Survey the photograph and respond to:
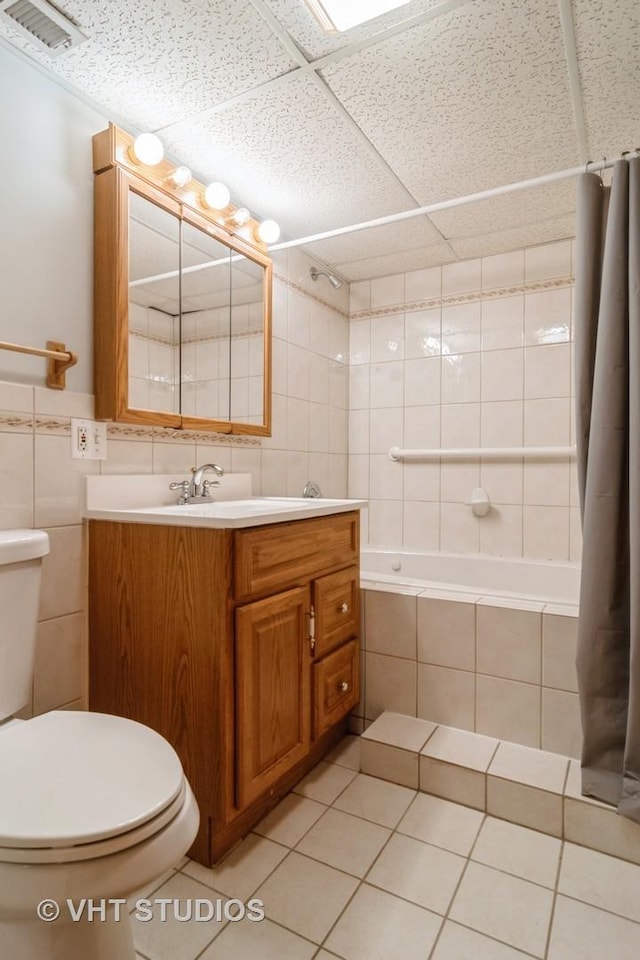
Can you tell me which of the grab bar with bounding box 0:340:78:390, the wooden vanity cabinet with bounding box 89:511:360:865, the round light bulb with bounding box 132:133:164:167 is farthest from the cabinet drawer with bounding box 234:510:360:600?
the round light bulb with bounding box 132:133:164:167

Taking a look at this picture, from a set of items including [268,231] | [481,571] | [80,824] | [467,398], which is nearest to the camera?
[80,824]

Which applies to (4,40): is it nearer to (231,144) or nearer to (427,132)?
(231,144)

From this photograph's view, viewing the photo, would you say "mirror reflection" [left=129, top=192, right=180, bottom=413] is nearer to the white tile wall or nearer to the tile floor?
the white tile wall

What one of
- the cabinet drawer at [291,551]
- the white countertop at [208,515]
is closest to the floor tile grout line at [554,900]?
the cabinet drawer at [291,551]

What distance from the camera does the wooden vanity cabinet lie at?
1.30 m

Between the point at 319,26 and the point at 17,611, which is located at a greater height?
the point at 319,26

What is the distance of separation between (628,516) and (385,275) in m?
2.01

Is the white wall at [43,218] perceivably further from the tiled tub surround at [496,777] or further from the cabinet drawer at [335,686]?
the tiled tub surround at [496,777]

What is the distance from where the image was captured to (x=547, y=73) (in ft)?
4.78

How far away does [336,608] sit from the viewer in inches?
69.4

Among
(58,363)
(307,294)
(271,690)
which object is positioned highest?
(307,294)

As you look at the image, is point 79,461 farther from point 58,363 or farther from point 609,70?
point 609,70

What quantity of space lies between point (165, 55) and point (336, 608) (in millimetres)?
1646

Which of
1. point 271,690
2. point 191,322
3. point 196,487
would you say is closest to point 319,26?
point 191,322
